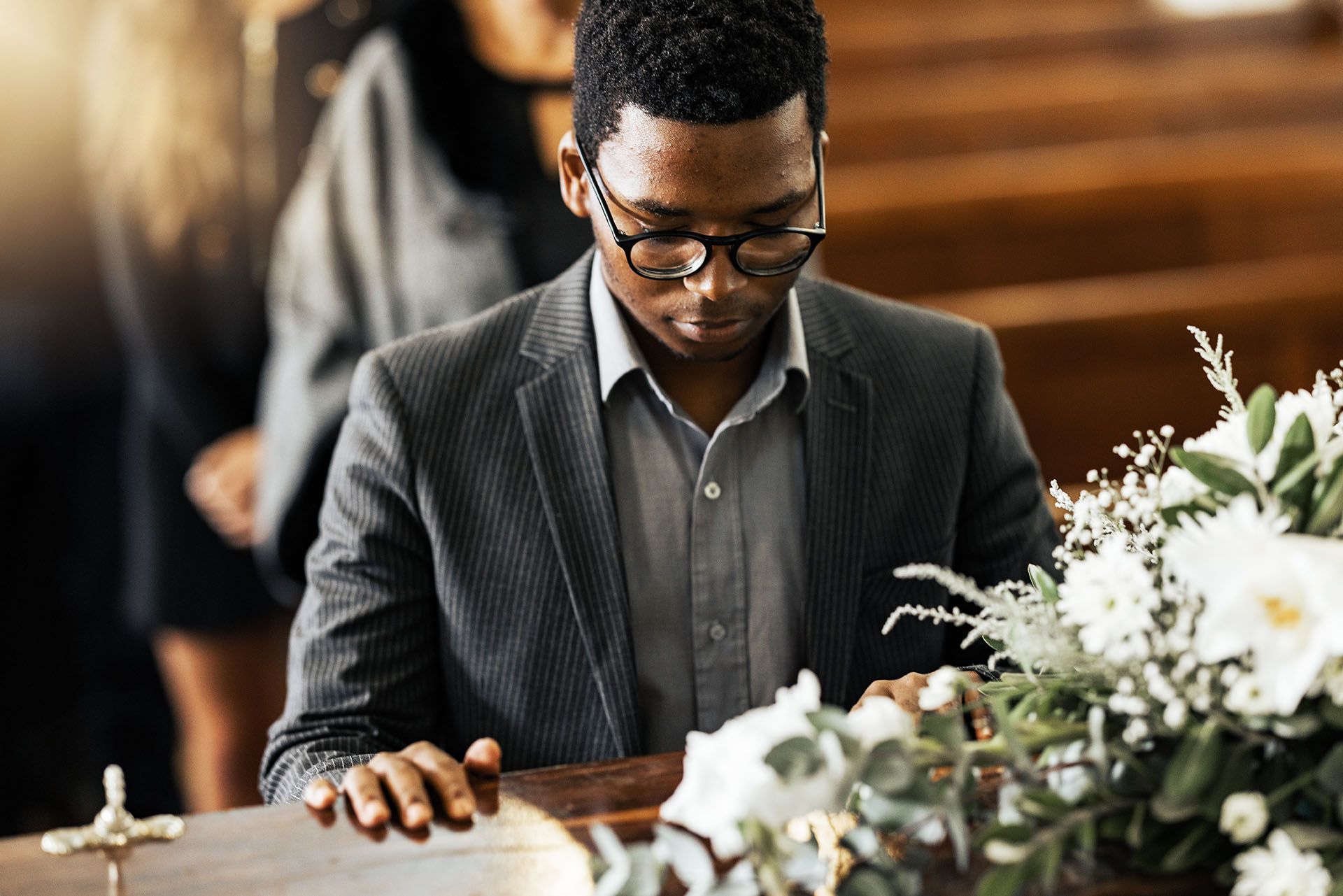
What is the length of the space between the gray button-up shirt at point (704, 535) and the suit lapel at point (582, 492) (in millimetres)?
24

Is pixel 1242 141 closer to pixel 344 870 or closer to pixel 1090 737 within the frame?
pixel 1090 737

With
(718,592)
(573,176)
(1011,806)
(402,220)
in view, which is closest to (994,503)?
(718,592)

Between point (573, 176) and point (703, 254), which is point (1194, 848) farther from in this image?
point (573, 176)

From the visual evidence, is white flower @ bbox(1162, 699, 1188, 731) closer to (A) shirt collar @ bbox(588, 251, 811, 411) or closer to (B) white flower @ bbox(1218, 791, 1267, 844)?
(B) white flower @ bbox(1218, 791, 1267, 844)

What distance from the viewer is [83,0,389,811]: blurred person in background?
2398 mm

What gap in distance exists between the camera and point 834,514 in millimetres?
1379

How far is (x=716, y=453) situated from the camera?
1.36m

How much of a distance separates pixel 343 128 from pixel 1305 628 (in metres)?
2.08

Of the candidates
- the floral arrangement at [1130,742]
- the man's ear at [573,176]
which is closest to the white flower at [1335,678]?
the floral arrangement at [1130,742]

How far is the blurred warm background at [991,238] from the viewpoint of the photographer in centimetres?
244

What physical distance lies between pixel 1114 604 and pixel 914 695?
0.30 m

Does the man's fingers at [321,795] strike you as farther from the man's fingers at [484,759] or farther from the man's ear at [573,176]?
the man's ear at [573,176]

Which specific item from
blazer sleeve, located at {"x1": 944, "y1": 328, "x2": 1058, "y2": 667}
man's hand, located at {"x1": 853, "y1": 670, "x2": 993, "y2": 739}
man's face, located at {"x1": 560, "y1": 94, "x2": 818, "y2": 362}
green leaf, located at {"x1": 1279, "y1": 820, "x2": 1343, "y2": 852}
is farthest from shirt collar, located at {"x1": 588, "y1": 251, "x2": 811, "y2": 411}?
green leaf, located at {"x1": 1279, "y1": 820, "x2": 1343, "y2": 852}

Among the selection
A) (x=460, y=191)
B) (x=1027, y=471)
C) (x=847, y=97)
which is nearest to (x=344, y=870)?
(x=1027, y=471)
